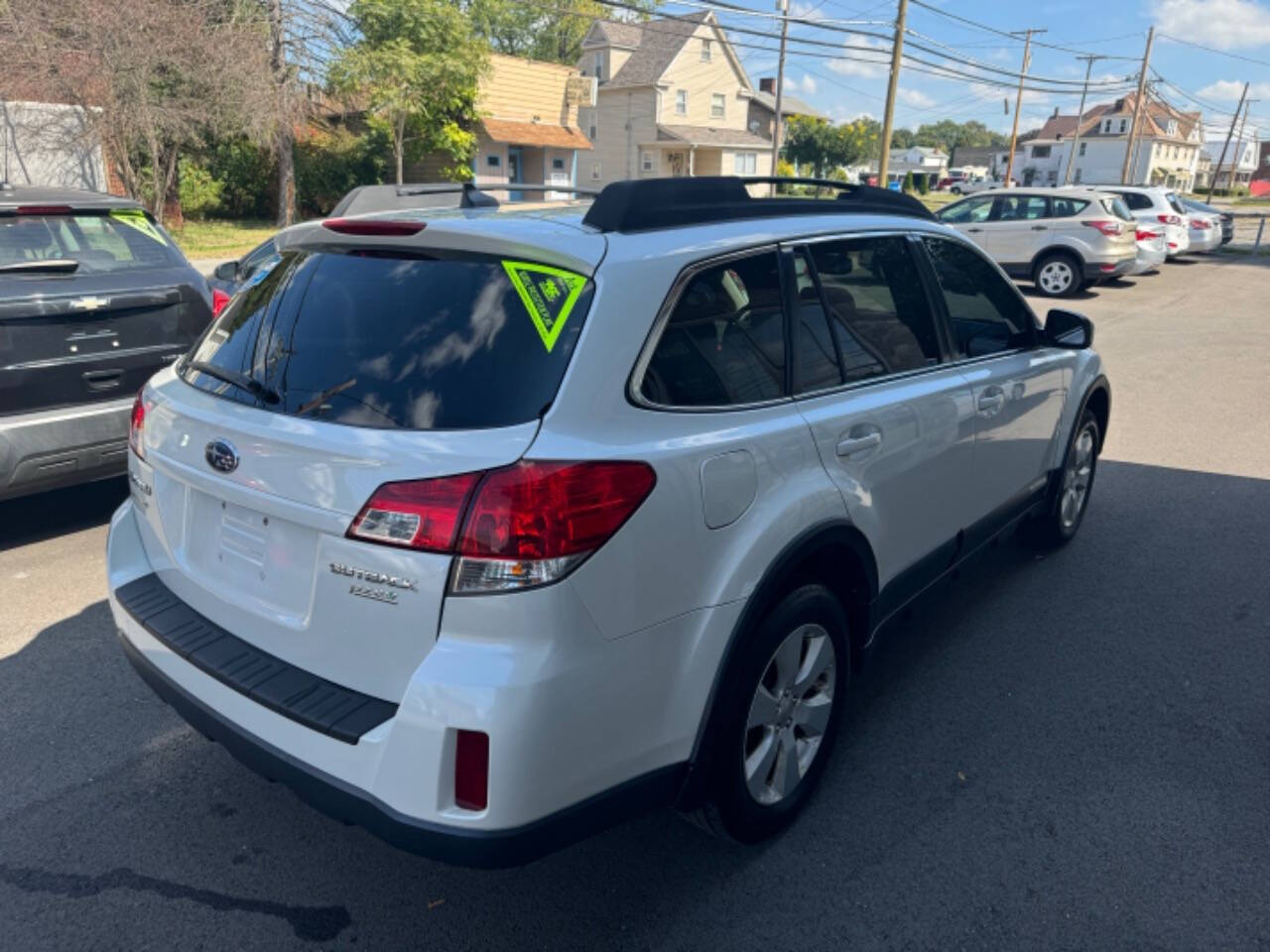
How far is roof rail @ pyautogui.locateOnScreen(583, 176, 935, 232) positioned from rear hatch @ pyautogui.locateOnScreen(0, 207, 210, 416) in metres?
3.33

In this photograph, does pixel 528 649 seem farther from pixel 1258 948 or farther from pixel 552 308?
pixel 1258 948

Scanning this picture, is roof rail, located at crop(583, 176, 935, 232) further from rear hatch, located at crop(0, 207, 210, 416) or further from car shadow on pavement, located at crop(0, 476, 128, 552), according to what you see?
car shadow on pavement, located at crop(0, 476, 128, 552)

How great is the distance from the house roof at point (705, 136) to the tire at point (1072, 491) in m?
44.2

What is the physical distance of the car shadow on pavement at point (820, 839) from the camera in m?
2.54

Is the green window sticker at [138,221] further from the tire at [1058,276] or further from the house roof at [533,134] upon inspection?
the house roof at [533,134]

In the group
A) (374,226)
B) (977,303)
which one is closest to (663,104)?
(977,303)

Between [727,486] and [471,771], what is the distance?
900 millimetres

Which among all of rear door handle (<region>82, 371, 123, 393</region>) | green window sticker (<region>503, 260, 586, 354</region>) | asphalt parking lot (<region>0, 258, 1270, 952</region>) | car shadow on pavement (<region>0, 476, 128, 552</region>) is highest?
green window sticker (<region>503, 260, 586, 354</region>)

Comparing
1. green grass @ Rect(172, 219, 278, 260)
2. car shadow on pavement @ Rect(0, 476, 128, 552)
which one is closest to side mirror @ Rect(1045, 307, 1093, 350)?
car shadow on pavement @ Rect(0, 476, 128, 552)

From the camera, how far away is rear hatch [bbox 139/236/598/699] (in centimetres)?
209

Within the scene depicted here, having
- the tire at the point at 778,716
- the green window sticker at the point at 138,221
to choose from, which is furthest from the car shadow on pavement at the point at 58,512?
the tire at the point at 778,716

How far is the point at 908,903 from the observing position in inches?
104

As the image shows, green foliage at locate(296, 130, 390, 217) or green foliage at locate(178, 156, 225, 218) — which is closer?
green foliage at locate(178, 156, 225, 218)

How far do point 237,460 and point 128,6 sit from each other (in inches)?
870
